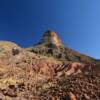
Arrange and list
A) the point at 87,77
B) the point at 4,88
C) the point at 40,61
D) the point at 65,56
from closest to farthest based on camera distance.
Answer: the point at 87,77, the point at 4,88, the point at 40,61, the point at 65,56

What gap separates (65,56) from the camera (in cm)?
6309

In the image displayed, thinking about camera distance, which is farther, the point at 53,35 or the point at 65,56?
the point at 53,35

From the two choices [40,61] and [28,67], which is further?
[40,61]

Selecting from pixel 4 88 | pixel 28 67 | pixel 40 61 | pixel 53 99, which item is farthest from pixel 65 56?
pixel 53 99

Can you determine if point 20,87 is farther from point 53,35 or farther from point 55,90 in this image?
point 53,35

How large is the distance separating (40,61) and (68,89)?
21.4 metres

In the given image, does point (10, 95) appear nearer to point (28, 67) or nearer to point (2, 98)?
point (2, 98)

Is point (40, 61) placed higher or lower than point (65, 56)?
lower

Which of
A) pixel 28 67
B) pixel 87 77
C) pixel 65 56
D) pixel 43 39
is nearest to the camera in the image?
pixel 87 77

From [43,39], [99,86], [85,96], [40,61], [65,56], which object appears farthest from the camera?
[43,39]

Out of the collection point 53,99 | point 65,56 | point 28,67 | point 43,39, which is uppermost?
point 43,39

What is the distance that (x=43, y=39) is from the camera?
87.3 metres

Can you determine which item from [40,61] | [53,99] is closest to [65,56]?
[40,61]

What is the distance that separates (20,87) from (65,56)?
125 ft
